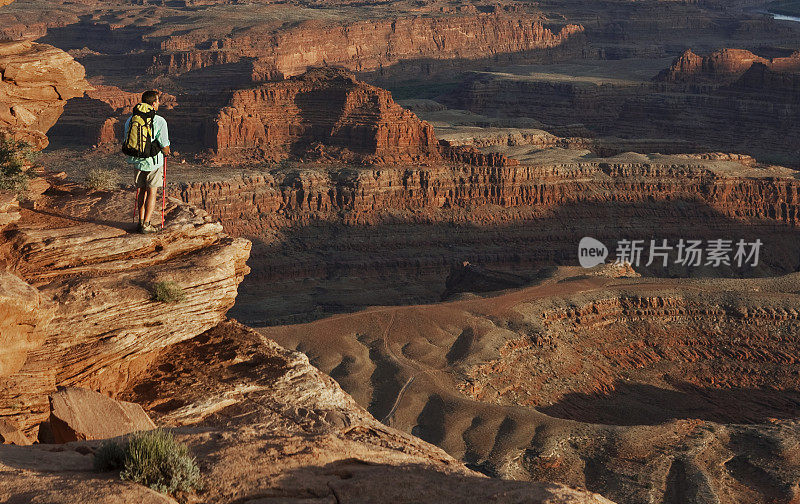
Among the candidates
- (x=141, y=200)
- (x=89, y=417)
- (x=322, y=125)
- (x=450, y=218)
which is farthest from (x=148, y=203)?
(x=322, y=125)

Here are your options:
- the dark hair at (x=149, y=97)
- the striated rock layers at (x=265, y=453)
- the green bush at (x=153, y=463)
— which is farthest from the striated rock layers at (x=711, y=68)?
the green bush at (x=153, y=463)

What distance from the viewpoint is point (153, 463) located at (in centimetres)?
1127

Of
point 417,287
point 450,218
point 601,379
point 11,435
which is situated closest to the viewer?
point 11,435

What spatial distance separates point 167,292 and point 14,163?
223 inches

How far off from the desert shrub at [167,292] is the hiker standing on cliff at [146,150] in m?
1.70

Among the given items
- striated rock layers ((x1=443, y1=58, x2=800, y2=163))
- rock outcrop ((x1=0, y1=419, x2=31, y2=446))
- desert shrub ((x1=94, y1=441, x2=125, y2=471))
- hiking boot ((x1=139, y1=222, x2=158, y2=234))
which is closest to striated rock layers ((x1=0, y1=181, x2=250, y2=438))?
hiking boot ((x1=139, y1=222, x2=158, y2=234))

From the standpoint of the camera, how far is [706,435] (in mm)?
33469

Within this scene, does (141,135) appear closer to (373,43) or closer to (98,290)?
(98,290)

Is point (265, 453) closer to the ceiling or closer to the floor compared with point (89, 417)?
closer to the ceiling

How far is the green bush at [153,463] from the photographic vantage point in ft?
36.8

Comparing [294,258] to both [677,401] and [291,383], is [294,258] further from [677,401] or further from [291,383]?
[291,383]

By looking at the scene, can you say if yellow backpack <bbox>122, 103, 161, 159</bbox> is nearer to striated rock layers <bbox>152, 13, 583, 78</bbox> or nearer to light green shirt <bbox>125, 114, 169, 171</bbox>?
light green shirt <bbox>125, 114, 169, 171</bbox>

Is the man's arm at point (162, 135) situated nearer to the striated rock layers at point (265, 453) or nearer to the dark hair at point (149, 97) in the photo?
the dark hair at point (149, 97)

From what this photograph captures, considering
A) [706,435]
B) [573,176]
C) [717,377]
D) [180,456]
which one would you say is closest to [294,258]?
[573,176]
